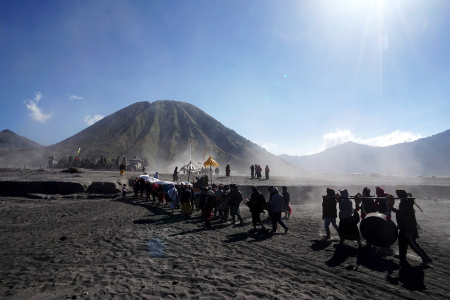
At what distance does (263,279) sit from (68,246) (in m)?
5.90

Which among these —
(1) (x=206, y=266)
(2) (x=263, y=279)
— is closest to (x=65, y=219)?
(1) (x=206, y=266)

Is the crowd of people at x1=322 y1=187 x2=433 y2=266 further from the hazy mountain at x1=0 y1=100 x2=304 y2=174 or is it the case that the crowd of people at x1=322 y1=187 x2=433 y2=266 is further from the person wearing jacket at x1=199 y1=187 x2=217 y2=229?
the hazy mountain at x1=0 y1=100 x2=304 y2=174

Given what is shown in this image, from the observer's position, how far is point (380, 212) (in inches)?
291

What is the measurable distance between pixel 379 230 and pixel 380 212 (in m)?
2.19

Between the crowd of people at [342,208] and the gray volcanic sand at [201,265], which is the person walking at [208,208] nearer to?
the crowd of people at [342,208]

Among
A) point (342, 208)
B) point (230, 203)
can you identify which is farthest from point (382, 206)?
point (230, 203)

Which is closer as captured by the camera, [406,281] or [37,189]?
[406,281]

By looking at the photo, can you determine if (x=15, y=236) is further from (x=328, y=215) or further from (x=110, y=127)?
(x=110, y=127)

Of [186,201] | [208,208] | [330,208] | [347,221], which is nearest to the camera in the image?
[347,221]

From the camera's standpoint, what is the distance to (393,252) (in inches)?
253

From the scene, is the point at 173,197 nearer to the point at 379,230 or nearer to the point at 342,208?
the point at 342,208

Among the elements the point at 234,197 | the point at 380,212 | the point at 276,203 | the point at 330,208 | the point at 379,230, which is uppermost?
the point at 234,197

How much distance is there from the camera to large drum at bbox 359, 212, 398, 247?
5512mm

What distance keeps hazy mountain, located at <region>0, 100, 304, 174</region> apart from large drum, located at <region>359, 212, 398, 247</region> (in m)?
73.9
